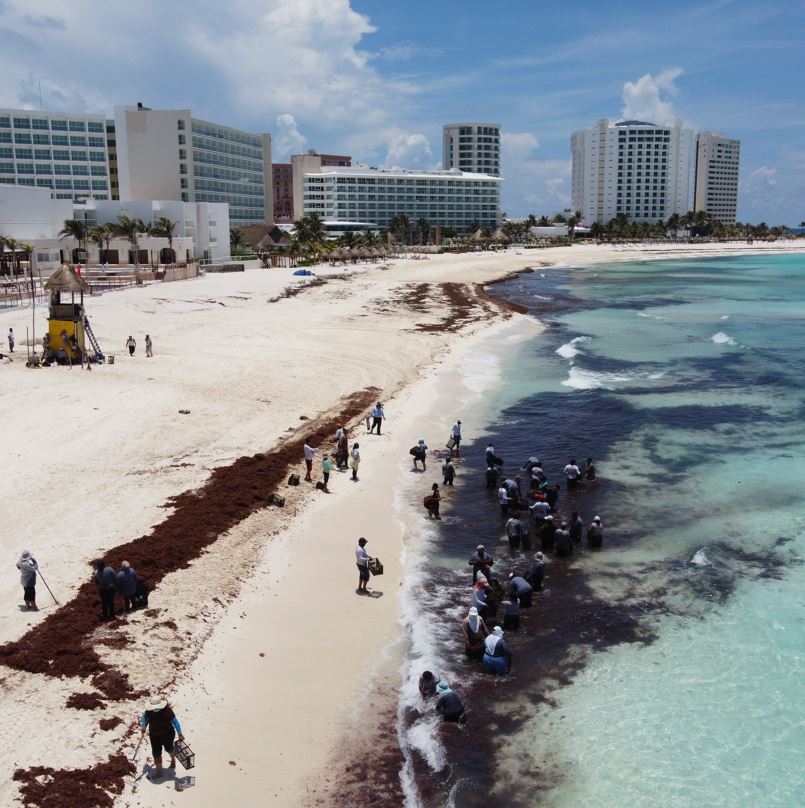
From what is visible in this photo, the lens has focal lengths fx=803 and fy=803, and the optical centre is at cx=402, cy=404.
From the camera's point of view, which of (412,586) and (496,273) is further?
(496,273)

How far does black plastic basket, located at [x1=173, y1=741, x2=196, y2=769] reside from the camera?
36.6ft

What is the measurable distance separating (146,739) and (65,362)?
26225 mm

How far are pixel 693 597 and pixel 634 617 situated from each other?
174 cm

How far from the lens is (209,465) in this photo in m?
23.5

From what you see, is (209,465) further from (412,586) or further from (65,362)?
(65,362)

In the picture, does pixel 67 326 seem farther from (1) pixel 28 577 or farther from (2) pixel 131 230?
(2) pixel 131 230

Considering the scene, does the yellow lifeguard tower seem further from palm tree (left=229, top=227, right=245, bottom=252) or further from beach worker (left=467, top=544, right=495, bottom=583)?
palm tree (left=229, top=227, right=245, bottom=252)

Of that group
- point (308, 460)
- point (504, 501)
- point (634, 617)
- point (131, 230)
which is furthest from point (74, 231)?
point (634, 617)

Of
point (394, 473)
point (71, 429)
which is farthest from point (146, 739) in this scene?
point (71, 429)

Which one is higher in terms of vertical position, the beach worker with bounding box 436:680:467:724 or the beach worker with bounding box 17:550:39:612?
the beach worker with bounding box 17:550:39:612

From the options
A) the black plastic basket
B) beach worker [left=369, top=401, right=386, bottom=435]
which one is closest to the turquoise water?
the black plastic basket

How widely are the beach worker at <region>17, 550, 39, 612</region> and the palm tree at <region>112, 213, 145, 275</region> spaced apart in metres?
60.6

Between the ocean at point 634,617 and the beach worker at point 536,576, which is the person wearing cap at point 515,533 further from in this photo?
the beach worker at point 536,576

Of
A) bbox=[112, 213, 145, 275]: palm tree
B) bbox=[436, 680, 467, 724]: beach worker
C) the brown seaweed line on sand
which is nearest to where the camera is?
the brown seaweed line on sand
